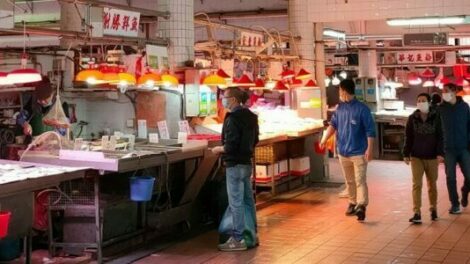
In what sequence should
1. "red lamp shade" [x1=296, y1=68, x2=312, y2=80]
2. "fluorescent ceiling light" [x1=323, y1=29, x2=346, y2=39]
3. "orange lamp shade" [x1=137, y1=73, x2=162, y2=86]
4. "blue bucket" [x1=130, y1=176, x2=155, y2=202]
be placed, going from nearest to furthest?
"blue bucket" [x1=130, y1=176, x2=155, y2=202] < "orange lamp shade" [x1=137, y1=73, x2=162, y2=86] < "red lamp shade" [x1=296, y1=68, x2=312, y2=80] < "fluorescent ceiling light" [x1=323, y1=29, x2=346, y2=39]

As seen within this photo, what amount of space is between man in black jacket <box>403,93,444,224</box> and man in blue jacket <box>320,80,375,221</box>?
54 cm

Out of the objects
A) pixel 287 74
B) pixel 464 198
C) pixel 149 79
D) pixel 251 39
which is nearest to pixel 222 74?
pixel 149 79

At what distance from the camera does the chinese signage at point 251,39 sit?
10891mm

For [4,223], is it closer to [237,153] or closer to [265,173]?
[237,153]

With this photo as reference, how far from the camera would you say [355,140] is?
8914 mm

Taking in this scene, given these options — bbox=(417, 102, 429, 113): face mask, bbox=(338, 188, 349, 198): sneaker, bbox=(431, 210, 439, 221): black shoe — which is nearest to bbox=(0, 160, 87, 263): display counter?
bbox=(417, 102, 429, 113): face mask

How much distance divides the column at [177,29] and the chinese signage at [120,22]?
68 centimetres

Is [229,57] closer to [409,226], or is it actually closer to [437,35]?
[409,226]

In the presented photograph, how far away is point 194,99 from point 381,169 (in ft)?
23.1

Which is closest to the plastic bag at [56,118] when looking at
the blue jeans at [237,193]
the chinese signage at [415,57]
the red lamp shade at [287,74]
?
the blue jeans at [237,193]

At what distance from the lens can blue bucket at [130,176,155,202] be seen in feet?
23.2

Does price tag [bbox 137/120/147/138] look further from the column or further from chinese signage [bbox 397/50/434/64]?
chinese signage [bbox 397/50/434/64]

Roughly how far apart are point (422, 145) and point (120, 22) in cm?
431

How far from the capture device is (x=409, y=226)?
8562 millimetres
